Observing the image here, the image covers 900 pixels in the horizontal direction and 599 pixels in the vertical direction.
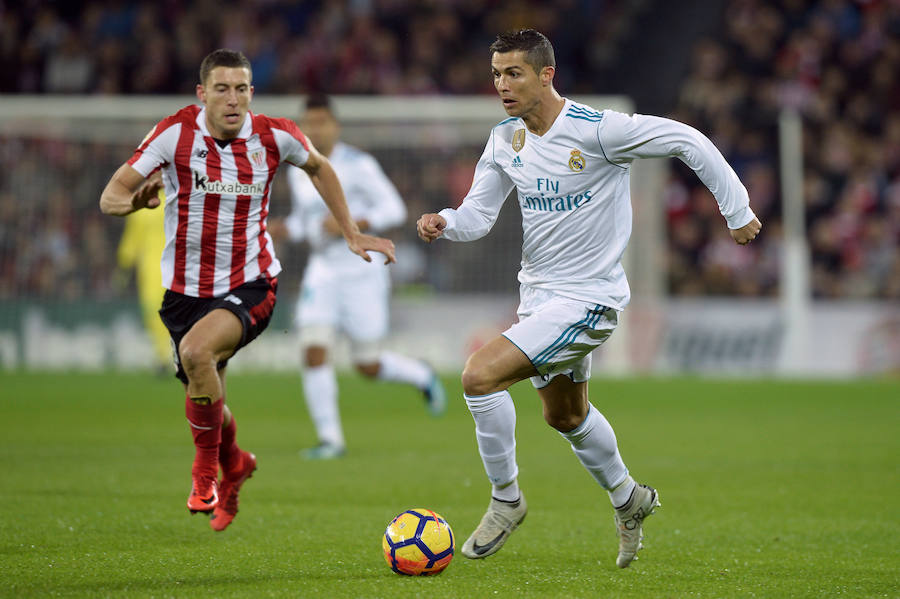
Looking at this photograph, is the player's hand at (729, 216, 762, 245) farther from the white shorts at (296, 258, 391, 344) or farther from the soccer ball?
the white shorts at (296, 258, 391, 344)

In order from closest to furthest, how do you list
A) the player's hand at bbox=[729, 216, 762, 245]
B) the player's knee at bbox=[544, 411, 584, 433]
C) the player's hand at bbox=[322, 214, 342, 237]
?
the player's hand at bbox=[729, 216, 762, 245], the player's knee at bbox=[544, 411, 584, 433], the player's hand at bbox=[322, 214, 342, 237]

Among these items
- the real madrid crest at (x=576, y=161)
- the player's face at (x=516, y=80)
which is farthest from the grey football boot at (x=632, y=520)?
the player's face at (x=516, y=80)

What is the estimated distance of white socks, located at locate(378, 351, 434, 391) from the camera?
35.3ft

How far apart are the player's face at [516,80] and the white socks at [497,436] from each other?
49.9 inches

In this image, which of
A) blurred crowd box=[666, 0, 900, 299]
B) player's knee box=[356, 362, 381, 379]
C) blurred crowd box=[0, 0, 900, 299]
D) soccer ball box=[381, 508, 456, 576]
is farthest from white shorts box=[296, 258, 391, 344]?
blurred crowd box=[666, 0, 900, 299]

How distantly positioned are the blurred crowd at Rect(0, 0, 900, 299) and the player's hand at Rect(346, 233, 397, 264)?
11923 millimetres

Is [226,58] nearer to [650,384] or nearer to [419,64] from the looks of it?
[650,384]

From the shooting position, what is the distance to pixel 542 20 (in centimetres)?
2386

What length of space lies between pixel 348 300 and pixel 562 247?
489cm

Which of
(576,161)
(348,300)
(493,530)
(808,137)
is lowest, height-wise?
(493,530)

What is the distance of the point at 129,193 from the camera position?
19.1 ft

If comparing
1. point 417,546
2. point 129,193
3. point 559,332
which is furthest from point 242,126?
point 417,546

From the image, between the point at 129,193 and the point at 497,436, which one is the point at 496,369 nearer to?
the point at 497,436

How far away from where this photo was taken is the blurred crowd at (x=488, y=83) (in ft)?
58.9
